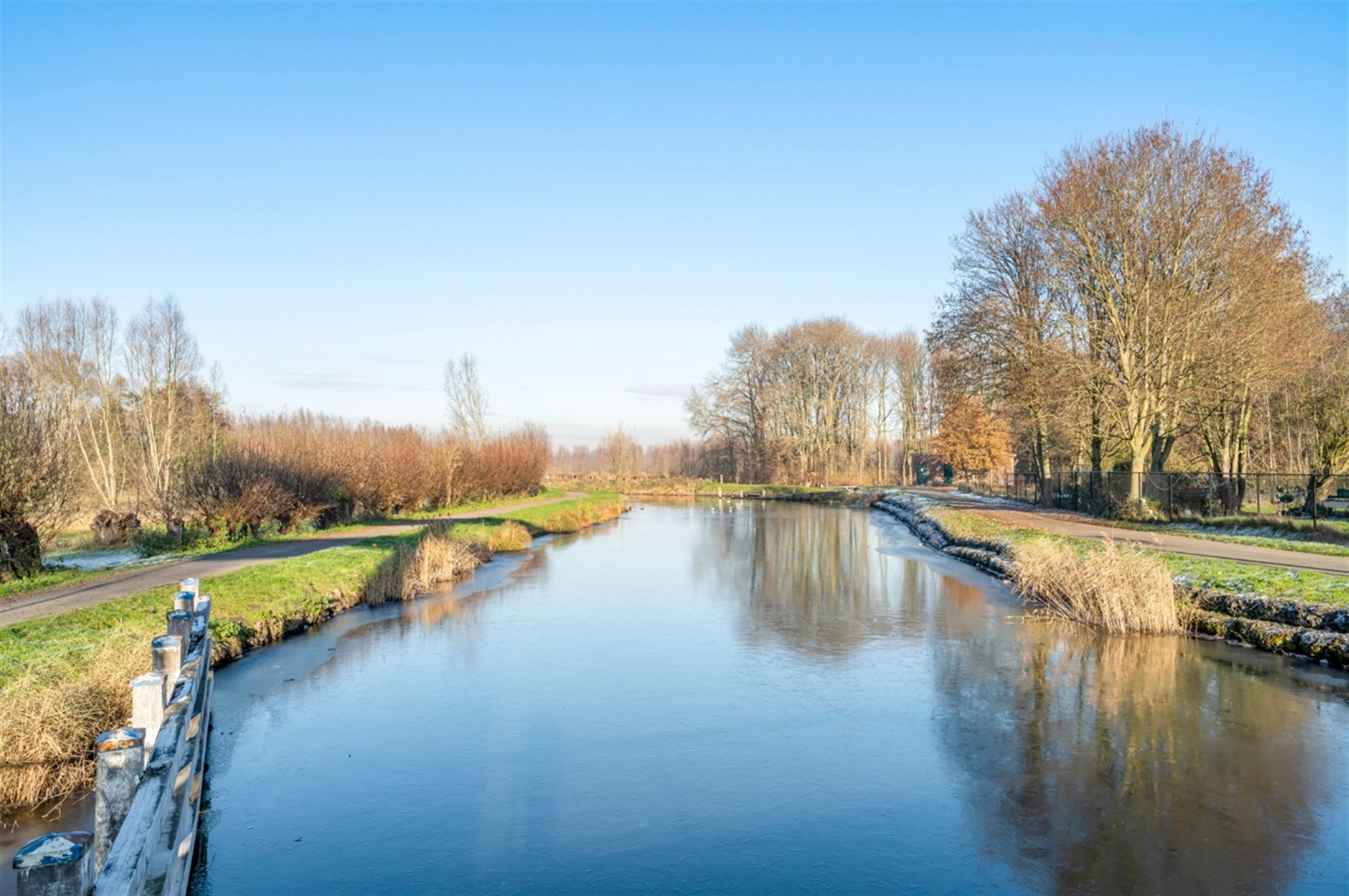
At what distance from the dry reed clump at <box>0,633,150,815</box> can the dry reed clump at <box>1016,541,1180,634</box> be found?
13118 millimetres

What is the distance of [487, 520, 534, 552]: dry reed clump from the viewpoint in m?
26.4

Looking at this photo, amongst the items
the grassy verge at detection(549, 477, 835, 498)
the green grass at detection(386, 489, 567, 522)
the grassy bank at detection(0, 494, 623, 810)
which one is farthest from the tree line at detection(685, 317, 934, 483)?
the grassy bank at detection(0, 494, 623, 810)

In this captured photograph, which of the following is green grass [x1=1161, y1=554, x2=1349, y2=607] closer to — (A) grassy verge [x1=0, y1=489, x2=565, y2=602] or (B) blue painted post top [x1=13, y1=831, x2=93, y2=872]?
(B) blue painted post top [x1=13, y1=831, x2=93, y2=872]

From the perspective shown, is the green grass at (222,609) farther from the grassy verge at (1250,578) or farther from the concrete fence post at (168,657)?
the grassy verge at (1250,578)

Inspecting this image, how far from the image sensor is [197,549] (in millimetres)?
21297

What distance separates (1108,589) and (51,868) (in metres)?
14.4

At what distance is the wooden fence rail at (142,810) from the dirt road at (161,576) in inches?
262

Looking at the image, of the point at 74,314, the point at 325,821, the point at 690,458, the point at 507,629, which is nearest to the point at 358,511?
the point at 74,314

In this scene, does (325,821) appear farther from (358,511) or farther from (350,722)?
(358,511)

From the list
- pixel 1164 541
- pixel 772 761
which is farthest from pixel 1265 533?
pixel 772 761

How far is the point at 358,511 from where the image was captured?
30.8 meters

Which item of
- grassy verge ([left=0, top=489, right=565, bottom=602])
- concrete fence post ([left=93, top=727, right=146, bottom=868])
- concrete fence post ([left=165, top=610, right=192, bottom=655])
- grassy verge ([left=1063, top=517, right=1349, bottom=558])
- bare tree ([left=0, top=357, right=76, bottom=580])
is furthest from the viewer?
grassy verge ([left=1063, top=517, right=1349, bottom=558])

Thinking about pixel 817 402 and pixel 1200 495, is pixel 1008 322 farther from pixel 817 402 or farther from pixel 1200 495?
pixel 817 402

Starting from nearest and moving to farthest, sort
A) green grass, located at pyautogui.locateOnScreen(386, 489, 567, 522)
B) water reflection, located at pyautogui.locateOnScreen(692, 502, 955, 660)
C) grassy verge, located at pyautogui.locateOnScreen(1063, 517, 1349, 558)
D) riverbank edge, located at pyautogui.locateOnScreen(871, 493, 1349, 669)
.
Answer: riverbank edge, located at pyautogui.locateOnScreen(871, 493, 1349, 669) < water reflection, located at pyautogui.locateOnScreen(692, 502, 955, 660) < grassy verge, located at pyautogui.locateOnScreen(1063, 517, 1349, 558) < green grass, located at pyautogui.locateOnScreen(386, 489, 567, 522)
